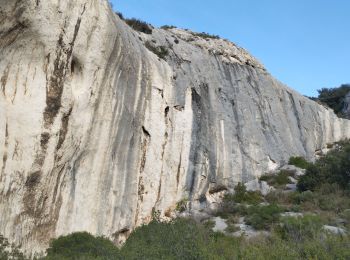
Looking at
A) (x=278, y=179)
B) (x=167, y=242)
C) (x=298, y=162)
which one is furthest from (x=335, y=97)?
(x=167, y=242)

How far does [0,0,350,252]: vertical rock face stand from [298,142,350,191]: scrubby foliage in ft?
8.76

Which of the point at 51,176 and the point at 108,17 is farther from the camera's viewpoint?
the point at 108,17

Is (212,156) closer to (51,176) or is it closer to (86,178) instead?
(86,178)

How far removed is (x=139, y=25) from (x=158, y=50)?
2.45 m

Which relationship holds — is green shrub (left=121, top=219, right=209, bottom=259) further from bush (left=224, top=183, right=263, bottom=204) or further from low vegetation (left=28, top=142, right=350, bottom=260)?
bush (left=224, top=183, right=263, bottom=204)

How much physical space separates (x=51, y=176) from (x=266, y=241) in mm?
8714

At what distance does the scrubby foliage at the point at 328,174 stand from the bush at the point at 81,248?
1614cm

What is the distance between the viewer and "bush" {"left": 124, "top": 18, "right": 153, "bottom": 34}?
87.9 ft

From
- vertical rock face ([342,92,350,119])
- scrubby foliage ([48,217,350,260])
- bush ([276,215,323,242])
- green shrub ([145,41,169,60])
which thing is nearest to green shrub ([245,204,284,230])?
bush ([276,215,323,242])

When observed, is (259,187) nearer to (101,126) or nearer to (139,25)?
(139,25)

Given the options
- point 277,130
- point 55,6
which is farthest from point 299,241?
point 277,130

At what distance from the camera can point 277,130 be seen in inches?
1293

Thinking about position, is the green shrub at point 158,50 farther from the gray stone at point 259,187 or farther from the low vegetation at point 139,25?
the gray stone at point 259,187

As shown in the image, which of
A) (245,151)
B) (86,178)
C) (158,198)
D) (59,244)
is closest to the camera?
(59,244)
